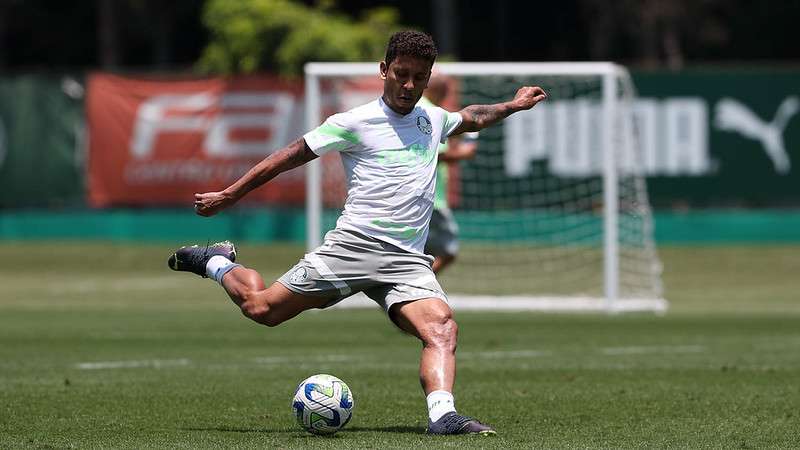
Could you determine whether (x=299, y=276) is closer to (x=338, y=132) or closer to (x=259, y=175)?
(x=259, y=175)

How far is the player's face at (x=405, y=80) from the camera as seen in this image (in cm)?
843

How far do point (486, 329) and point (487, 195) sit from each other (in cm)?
985

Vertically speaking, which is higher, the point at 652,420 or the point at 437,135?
the point at 437,135

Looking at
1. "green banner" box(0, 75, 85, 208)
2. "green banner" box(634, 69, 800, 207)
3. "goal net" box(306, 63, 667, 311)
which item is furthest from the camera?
"green banner" box(0, 75, 85, 208)

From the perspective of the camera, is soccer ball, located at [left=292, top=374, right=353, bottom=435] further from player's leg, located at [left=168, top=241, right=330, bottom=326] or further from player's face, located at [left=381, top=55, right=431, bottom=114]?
player's face, located at [left=381, top=55, right=431, bottom=114]

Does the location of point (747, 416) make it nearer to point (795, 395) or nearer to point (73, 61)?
point (795, 395)

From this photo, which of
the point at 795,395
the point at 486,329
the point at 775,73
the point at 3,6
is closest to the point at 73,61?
the point at 3,6

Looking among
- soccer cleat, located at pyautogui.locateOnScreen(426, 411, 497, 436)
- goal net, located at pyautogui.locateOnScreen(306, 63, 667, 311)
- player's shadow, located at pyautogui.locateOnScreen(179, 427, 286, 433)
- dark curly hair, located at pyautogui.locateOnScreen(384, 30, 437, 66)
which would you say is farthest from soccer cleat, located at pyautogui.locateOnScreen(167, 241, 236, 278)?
→ goal net, located at pyautogui.locateOnScreen(306, 63, 667, 311)

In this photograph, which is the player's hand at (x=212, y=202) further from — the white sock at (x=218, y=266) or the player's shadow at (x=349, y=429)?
the player's shadow at (x=349, y=429)

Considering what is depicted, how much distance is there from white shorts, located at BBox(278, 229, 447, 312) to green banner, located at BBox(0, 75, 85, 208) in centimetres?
2282

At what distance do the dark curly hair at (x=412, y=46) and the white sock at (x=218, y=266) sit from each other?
1603 mm

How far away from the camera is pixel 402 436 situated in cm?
838

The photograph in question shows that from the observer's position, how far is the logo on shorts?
8.80 meters

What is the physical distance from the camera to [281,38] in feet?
107
